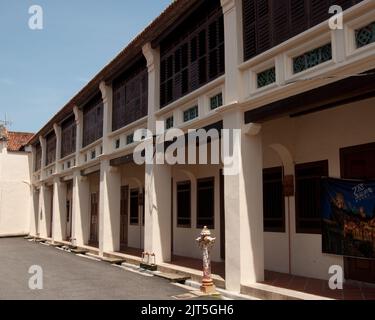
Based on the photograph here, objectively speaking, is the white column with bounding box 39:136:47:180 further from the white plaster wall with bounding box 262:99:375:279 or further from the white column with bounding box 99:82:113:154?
the white plaster wall with bounding box 262:99:375:279

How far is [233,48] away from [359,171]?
3.83 m

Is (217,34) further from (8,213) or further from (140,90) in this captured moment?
(8,213)

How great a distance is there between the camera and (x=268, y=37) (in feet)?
28.9

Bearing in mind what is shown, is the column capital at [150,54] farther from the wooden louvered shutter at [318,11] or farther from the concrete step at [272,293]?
the concrete step at [272,293]

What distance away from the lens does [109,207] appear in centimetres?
1705

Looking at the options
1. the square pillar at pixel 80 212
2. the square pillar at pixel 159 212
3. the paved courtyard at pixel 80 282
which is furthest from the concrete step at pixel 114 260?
the square pillar at pixel 80 212

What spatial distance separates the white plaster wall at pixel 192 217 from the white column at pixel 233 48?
14.7ft

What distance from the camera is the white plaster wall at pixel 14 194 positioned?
31688 mm

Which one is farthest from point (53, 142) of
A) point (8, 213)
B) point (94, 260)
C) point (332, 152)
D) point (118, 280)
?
point (332, 152)

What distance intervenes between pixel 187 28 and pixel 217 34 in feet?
5.98

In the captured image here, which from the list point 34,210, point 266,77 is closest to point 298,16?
point 266,77

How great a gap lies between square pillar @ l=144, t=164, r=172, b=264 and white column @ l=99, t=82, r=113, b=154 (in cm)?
440

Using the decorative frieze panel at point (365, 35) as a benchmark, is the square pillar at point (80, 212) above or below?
below

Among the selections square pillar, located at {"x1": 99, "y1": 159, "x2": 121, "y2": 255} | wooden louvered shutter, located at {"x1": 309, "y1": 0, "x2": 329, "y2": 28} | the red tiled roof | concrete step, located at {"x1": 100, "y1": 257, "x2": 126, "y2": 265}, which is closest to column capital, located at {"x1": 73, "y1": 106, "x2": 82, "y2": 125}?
square pillar, located at {"x1": 99, "y1": 159, "x2": 121, "y2": 255}
